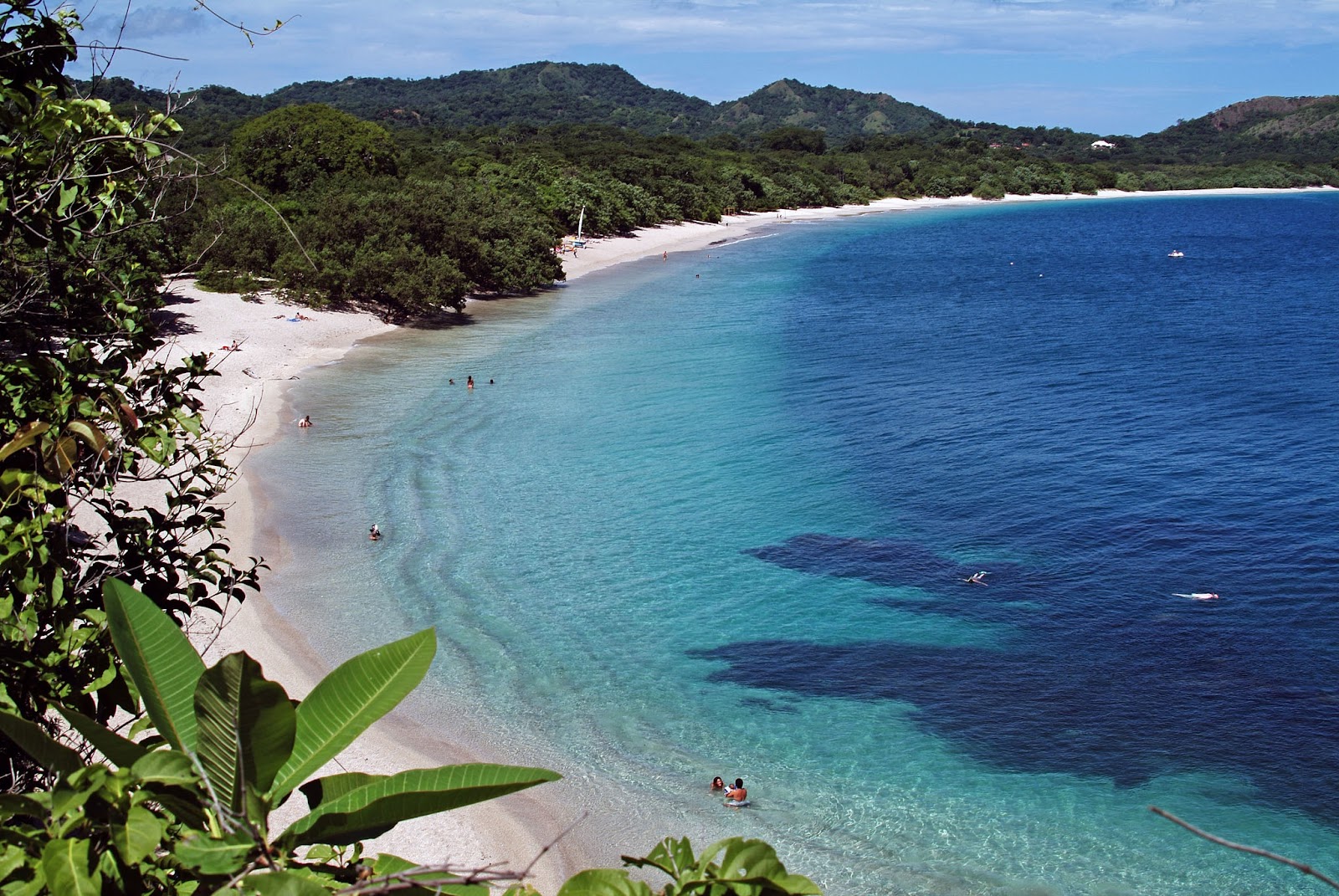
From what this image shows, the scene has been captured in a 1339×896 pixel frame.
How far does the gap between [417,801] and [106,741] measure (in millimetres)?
1018

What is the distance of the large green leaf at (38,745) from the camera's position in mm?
3352

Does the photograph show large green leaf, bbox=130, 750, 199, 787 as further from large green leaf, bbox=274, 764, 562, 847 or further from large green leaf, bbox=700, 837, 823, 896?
large green leaf, bbox=700, 837, 823, 896

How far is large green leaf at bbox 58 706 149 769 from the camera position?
342cm

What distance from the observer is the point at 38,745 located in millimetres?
3414

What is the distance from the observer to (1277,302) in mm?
66562

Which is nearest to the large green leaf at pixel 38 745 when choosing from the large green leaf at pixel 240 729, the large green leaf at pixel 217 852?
the large green leaf at pixel 240 729

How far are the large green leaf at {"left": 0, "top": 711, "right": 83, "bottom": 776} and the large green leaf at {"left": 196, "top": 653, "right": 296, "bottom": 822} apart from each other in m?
0.44

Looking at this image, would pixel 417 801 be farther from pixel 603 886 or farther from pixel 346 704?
pixel 603 886

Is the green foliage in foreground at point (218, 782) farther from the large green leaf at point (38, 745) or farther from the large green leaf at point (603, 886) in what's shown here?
the large green leaf at point (603, 886)

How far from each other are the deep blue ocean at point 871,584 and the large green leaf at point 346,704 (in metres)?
11.9

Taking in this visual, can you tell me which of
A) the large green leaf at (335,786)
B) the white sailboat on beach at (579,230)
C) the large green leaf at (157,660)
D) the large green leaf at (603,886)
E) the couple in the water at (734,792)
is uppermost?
the white sailboat on beach at (579,230)

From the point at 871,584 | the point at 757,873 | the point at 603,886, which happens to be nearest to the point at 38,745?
the point at 603,886

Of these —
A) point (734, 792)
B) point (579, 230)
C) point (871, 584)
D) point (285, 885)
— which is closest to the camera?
point (285, 885)

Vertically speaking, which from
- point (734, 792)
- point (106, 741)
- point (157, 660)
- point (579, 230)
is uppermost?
point (579, 230)
